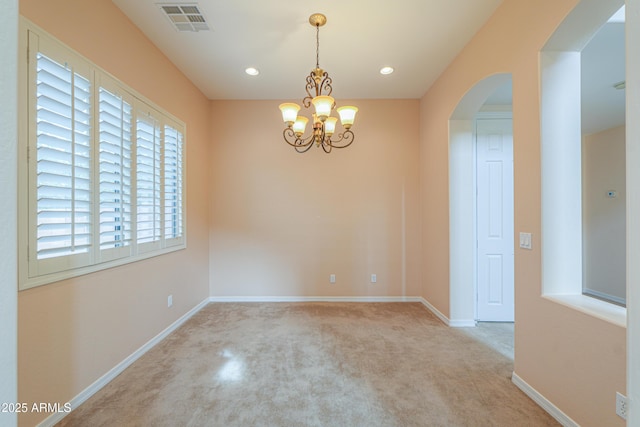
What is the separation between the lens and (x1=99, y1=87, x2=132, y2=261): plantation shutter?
2.11 metres

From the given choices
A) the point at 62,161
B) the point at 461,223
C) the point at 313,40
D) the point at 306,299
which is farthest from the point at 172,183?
the point at 461,223

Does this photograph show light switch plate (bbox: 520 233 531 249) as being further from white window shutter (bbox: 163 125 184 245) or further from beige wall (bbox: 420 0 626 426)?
white window shutter (bbox: 163 125 184 245)

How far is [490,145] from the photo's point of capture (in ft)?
11.2

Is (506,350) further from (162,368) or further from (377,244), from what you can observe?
(162,368)

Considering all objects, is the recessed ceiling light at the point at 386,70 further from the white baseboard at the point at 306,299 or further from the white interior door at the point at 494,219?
the white baseboard at the point at 306,299

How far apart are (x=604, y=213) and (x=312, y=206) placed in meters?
5.00

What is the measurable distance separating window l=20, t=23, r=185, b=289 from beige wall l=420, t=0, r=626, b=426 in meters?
3.17

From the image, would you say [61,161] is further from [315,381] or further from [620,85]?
[620,85]

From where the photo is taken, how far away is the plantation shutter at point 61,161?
1.63 meters

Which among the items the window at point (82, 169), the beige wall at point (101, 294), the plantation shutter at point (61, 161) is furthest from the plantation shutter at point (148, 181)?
the plantation shutter at point (61, 161)

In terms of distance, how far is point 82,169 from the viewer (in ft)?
6.28

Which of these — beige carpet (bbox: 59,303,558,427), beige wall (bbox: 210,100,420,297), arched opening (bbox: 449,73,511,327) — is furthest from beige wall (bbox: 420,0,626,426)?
beige wall (bbox: 210,100,420,297)

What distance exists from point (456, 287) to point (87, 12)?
14.0 feet

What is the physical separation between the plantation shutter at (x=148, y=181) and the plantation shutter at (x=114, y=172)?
14cm
